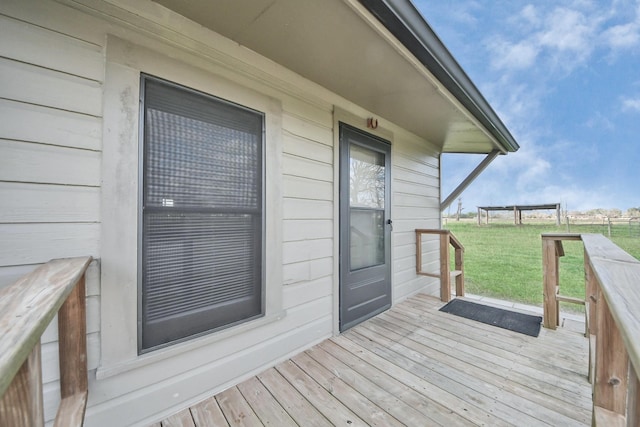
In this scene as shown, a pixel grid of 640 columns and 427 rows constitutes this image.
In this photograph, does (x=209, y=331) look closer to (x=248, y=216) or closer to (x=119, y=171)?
(x=248, y=216)

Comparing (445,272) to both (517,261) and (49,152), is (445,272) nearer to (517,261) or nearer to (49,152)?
(49,152)

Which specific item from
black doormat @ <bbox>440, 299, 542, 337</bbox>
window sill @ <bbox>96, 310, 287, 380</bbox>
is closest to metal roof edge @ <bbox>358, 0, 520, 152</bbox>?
window sill @ <bbox>96, 310, 287, 380</bbox>

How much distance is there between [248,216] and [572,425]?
2119 millimetres

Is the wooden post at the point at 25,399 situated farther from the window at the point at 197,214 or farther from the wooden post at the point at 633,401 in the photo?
the wooden post at the point at 633,401

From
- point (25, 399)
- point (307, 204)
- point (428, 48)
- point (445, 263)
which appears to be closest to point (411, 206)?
point (445, 263)

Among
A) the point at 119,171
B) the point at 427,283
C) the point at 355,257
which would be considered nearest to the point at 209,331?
the point at 119,171

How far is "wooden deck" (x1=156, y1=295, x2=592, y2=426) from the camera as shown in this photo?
4.41 feet

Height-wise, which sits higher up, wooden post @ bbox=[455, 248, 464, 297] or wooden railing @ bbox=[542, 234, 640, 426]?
wooden railing @ bbox=[542, 234, 640, 426]

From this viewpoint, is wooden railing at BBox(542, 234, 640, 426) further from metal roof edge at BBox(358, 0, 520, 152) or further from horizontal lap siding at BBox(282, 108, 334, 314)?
horizontal lap siding at BBox(282, 108, 334, 314)

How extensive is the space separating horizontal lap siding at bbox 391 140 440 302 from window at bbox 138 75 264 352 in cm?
185

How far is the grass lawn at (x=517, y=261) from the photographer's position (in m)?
3.79

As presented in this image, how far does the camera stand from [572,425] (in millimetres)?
1276

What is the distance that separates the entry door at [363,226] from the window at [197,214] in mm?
892

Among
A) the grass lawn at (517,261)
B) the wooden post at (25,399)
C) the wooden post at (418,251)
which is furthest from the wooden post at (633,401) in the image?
the grass lawn at (517,261)
